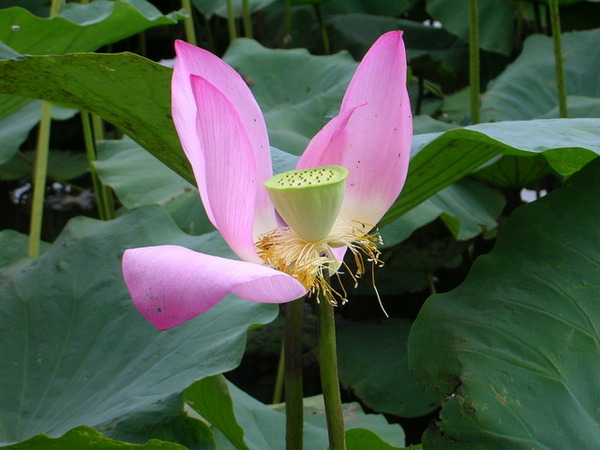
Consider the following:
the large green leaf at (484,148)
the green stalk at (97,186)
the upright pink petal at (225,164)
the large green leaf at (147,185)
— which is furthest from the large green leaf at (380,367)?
the upright pink petal at (225,164)

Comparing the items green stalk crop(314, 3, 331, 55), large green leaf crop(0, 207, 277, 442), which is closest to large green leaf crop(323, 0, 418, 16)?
green stalk crop(314, 3, 331, 55)

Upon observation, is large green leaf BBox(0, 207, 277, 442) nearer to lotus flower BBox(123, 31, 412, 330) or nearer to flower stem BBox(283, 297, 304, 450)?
flower stem BBox(283, 297, 304, 450)

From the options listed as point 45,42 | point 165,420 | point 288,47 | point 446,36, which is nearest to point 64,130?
point 288,47

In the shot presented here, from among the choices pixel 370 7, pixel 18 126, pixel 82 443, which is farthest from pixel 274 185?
pixel 370 7

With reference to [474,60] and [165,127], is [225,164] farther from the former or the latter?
[474,60]

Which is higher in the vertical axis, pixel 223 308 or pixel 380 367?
pixel 223 308

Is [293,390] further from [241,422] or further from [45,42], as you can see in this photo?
[45,42]
